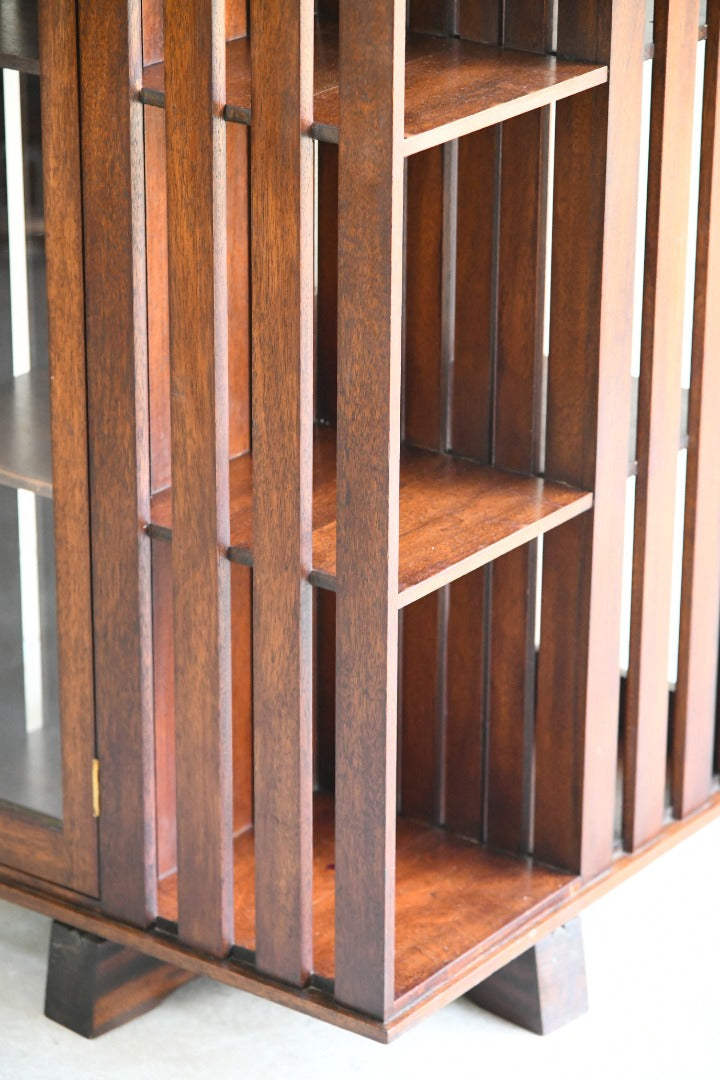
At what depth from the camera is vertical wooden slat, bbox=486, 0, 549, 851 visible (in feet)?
5.49

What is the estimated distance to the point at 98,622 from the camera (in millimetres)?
1695

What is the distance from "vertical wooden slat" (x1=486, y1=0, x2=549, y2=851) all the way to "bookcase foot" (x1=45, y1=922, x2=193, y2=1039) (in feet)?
1.19

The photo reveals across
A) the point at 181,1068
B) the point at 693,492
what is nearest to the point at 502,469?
the point at 693,492

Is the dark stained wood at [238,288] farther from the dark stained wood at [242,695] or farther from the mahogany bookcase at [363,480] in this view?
the dark stained wood at [242,695]

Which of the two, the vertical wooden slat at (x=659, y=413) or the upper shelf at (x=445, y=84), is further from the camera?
the vertical wooden slat at (x=659, y=413)

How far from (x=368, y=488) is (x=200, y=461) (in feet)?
0.57

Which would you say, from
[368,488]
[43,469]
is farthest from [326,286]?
[368,488]

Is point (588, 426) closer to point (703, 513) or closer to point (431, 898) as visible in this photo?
point (703, 513)

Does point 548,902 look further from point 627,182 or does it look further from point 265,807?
point 627,182

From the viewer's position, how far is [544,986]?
5.99ft

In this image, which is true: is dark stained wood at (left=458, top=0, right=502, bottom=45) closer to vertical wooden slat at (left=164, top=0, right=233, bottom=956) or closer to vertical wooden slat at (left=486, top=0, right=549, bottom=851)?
vertical wooden slat at (left=486, top=0, right=549, bottom=851)

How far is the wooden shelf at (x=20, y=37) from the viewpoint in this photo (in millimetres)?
1573

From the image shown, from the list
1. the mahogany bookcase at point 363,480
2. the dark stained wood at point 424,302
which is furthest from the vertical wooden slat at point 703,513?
the dark stained wood at point 424,302

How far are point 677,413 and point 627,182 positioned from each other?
263 mm
